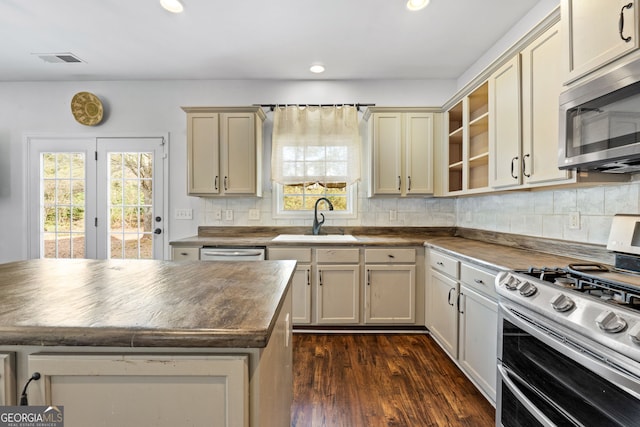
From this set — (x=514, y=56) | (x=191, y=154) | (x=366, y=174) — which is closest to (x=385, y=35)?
(x=514, y=56)

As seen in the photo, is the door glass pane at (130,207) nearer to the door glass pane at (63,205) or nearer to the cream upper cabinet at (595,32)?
the door glass pane at (63,205)

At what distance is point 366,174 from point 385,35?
1.40 meters

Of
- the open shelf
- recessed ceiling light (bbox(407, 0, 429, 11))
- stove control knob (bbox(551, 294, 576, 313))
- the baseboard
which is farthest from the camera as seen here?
the baseboard

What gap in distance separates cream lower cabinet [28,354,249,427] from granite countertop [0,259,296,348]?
0.06 meters

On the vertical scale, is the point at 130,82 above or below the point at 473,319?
above

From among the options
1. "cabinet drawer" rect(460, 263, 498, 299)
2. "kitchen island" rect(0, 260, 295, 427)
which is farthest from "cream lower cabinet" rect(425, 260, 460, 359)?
"kitchen island" rect(0, 260, 295, 427)

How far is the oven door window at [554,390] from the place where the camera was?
3.00ft

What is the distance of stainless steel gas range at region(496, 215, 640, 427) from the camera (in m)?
0.88

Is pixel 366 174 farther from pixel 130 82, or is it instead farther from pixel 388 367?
pixel 130 82

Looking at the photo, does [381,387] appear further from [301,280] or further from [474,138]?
[474,138]

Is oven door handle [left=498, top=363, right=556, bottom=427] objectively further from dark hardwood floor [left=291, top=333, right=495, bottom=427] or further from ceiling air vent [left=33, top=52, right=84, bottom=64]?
ceiling air vent [left=33, top=52, right=84, bottom=64]

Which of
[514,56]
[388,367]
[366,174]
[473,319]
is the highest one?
[514,56]

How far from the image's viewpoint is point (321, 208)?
3.56m

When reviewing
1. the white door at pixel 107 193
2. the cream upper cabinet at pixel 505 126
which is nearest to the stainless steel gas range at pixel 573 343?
the cream upper cabinet at pixel 505 126
